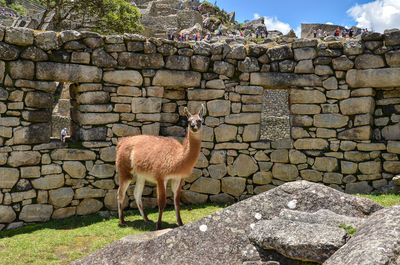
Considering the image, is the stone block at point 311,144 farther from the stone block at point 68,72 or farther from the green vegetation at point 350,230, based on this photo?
the green vegetation at point 350,230

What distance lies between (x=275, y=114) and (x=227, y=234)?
27.8m

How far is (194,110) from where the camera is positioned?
848cm

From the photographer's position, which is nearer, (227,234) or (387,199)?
(227,234)

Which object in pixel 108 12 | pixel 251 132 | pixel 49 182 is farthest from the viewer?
pixel 108 12

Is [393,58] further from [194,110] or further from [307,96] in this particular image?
[194,110]

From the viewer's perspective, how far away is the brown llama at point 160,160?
20.3 ft

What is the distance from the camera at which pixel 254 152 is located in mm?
8492

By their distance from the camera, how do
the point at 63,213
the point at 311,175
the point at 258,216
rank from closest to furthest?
the point at 258,216 → the point at 63,213 → the point at 311,175

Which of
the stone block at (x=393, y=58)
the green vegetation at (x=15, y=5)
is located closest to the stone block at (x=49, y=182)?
the stone block at (x=393, y=58)

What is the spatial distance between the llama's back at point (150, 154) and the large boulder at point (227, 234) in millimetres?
3092

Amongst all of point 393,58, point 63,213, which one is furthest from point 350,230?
point 63,213

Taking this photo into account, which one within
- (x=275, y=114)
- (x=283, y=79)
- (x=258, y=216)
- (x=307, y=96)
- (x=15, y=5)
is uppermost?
(x=15, y=5)

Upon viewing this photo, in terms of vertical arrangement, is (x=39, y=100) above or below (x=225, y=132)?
above

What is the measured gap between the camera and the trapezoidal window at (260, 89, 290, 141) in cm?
2678
